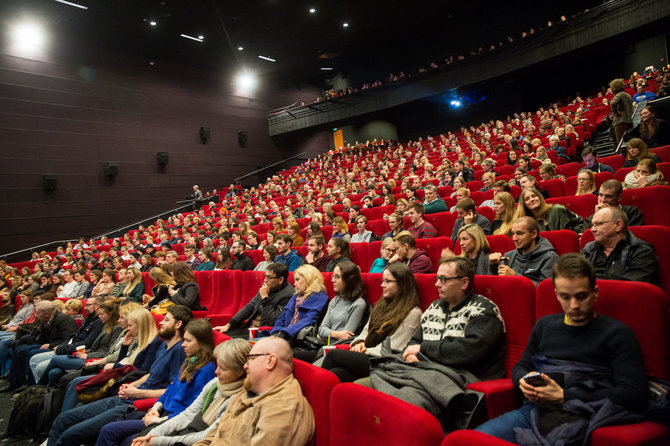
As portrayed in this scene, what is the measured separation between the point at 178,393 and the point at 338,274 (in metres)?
0.87

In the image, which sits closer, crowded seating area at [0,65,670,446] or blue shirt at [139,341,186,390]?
crowded seating area at [0,65,670,446]

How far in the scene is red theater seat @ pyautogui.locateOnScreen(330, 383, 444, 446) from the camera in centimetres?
84

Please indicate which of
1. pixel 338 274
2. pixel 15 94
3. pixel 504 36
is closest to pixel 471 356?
pixel 338 274

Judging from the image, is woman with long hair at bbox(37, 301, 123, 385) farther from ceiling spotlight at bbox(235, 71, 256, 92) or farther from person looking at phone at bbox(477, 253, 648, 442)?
ceiling spotlight at bbox(235, 71, 256, 92)

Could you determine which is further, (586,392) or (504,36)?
(504,36)

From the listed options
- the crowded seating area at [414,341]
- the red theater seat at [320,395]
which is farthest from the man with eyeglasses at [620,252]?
the red theater seat at [320,395]

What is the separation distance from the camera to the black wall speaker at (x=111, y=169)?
9117 mm

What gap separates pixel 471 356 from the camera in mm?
1280

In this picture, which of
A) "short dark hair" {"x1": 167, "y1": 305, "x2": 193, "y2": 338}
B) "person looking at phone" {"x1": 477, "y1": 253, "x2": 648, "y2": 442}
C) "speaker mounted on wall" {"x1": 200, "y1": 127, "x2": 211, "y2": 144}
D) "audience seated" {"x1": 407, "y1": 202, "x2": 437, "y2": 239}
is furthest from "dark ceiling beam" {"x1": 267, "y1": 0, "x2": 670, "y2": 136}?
"short dark hair" {"x1": 167, "y1": 305, "x2": 193, "y2": 338}

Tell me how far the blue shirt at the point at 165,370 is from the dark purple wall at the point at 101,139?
305 inches

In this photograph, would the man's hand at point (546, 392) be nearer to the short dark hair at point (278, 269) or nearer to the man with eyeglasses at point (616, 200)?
the man with eyeglasses at point (616, 200)

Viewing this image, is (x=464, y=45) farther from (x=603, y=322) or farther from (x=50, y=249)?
(x=603, y=322)

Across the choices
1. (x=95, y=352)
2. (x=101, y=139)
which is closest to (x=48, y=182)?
(x=101, y=139)

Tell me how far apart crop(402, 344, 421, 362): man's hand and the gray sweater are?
46 centimetres
